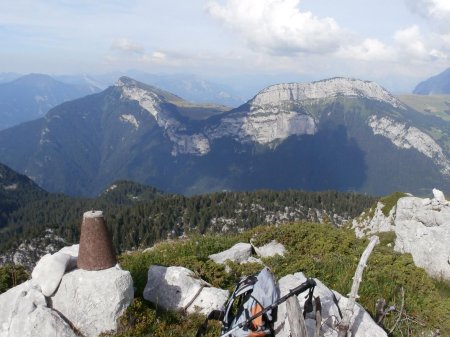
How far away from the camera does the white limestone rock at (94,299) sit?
31.4ft

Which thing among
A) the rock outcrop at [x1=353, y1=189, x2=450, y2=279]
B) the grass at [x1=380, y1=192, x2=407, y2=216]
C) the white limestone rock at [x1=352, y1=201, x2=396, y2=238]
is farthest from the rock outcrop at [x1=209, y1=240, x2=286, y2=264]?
the grass at [x1=380, y1=192, x2=407, y2=216]

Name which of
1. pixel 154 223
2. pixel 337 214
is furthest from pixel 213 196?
pixel 337 214

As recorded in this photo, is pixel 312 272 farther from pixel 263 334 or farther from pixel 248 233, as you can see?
pixel 248 233

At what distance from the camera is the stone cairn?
10102 mm

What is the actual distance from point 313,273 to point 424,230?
10.4 m

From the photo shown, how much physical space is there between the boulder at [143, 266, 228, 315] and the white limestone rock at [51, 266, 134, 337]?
4.79 feet

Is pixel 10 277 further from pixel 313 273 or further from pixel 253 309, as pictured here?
pixel 313 273

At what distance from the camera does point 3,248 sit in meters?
152

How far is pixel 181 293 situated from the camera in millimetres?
11398

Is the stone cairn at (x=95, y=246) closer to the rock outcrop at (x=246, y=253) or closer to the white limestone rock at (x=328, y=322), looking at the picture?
the white limestone rock at (x=328, y=322)

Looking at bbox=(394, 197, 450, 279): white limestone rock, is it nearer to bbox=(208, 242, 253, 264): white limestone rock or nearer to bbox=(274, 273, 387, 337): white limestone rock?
bbox=(208, 242, 253, 264): white limestone rock

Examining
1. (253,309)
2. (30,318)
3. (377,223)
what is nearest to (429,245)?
(253,309)

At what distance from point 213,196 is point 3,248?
8752 centimetres

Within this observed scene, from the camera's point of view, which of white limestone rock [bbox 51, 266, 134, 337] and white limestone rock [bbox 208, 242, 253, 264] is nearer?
white limestone rock [bbox 51, 266, 134, 337]
